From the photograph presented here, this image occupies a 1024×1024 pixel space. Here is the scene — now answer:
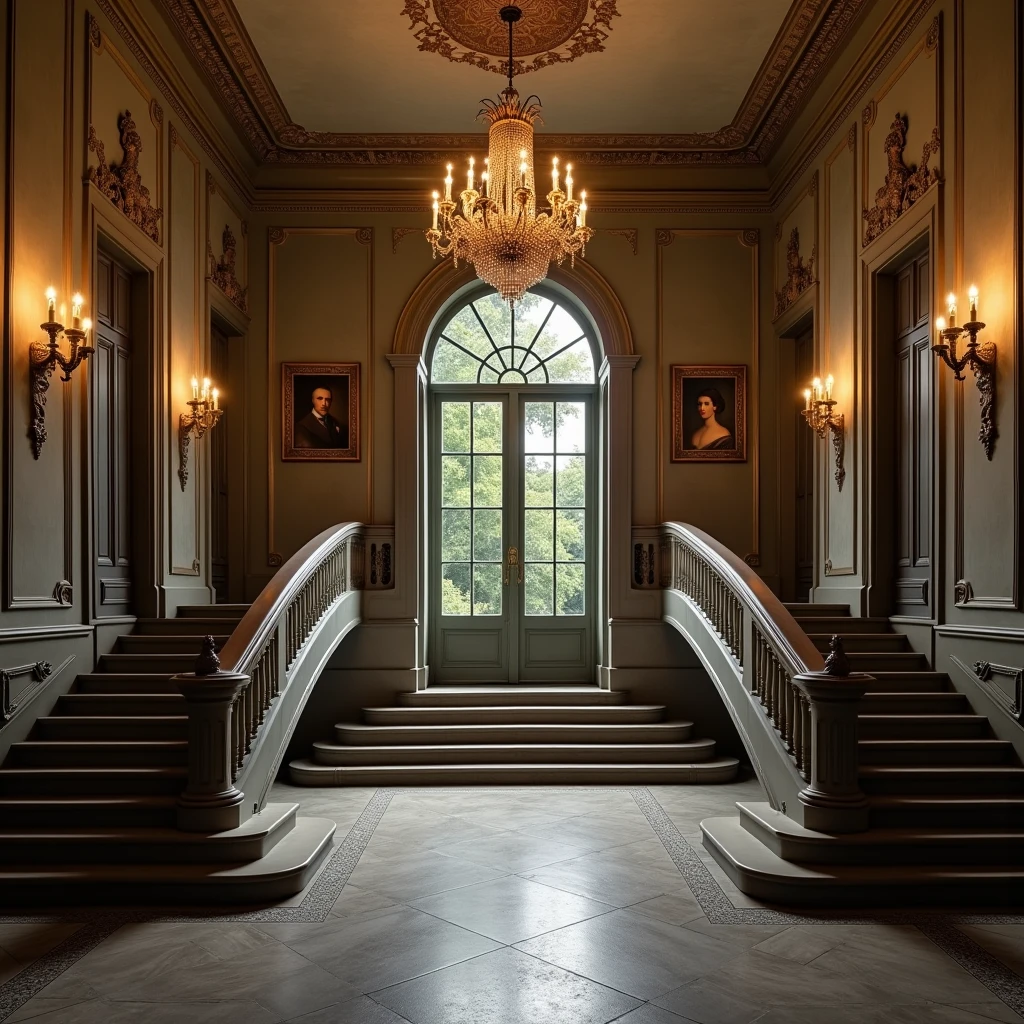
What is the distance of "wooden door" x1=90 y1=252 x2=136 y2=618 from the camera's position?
6.62 m

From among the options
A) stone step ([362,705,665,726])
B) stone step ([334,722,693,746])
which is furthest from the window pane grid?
stone step ([334,722,693,746])

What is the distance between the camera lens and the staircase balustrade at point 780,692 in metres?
5.04

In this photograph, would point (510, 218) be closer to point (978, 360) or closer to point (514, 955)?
point (978, 360)

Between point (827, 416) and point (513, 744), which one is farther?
point (513, 744)

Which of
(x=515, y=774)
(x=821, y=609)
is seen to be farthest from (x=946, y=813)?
(x=515, y=774)

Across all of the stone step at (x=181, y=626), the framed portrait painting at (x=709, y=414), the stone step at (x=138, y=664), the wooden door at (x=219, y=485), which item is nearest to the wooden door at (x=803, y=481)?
the framed portrait painting at (x=709, y=414)

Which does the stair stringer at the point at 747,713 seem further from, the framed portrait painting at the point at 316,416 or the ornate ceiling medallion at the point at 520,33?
the ornate ceiling medallion at the point at 520,33

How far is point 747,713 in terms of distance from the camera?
Result: 21.0ft

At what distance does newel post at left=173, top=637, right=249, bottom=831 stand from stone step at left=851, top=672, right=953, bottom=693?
3.70 metres

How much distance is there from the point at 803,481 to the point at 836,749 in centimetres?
478

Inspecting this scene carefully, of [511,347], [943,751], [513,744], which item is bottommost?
[513,744]

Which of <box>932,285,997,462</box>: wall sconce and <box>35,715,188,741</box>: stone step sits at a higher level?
<box>932,285,997,462</box>: wall sconce

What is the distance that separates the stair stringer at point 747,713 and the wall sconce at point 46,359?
421 centimetres

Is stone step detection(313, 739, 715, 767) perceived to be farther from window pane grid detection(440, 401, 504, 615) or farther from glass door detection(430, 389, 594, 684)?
window pane grid detection(440, 401, 504, 615)
